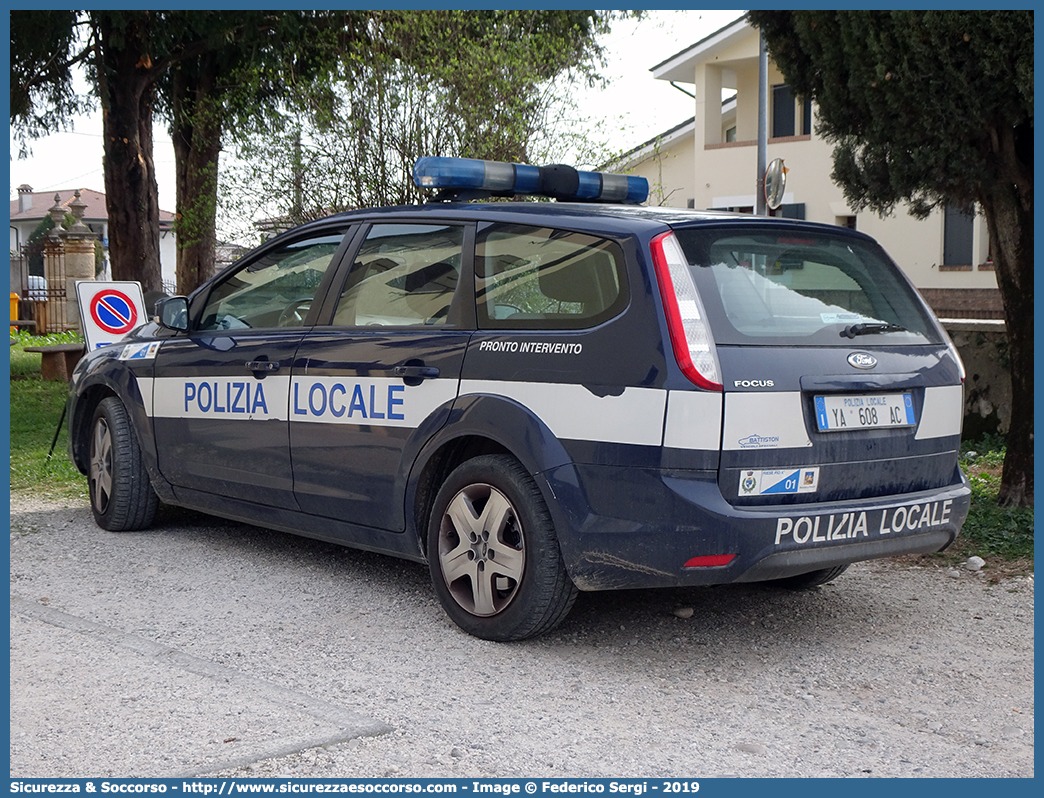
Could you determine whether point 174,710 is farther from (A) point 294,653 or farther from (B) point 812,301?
(B) point 812,301

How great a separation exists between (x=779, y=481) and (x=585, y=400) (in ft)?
2.42

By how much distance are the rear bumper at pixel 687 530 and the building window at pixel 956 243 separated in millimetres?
20896

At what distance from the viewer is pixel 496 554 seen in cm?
464

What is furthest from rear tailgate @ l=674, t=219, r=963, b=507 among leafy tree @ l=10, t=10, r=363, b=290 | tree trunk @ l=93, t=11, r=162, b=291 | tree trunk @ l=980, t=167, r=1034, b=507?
tree trunk @ l=93, t=11, r=162, b=291

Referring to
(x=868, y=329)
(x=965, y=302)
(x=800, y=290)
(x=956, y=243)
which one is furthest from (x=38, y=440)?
(x=956, y=243)

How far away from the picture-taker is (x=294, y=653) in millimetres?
4562

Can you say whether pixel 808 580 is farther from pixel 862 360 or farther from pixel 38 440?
pixel 38 440

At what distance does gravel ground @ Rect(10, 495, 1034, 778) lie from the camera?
3537 millimetres

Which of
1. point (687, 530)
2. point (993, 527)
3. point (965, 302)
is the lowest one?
point (993, 527)

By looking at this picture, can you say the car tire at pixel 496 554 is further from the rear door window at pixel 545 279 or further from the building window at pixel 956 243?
the building window at pixel 956 243

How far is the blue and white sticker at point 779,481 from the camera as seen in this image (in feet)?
13.7

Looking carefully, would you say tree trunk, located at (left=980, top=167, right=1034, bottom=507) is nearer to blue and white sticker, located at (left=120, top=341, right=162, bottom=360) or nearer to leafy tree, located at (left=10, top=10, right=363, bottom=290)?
blue and white sticker, located at (left=120, top=341, right=162, bottom=360)
